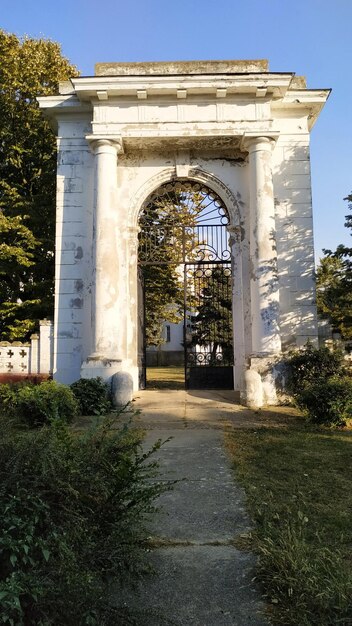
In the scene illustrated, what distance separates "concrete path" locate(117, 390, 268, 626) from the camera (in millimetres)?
2193

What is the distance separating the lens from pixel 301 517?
2803mm

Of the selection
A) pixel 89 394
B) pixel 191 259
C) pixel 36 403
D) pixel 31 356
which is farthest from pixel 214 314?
pixel 36 403

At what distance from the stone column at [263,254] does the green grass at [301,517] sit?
335 cm

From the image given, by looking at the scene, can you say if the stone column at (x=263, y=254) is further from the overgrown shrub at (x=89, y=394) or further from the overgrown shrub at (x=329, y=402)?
the overgrown shrub at (x=89, y=394)

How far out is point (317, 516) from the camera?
11.1 feet

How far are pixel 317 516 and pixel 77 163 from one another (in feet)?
33.3

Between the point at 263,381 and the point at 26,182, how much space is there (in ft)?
35.1

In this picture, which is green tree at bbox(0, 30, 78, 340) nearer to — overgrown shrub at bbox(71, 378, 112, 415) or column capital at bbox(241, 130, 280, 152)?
overgrown shrub at bbox(71, 378, 112, 415)

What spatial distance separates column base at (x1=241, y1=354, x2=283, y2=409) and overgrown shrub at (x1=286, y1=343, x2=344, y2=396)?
0.77 feet

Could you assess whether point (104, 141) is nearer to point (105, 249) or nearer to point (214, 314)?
point (105, 249)

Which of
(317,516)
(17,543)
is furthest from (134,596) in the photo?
(317,516)

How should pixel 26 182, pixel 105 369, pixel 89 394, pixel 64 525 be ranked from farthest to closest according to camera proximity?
1. pixel 26 182
2. pixel 105 369
3. pixel 89 394
4. pixel 64 525

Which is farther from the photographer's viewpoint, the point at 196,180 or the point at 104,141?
the point at 196,180

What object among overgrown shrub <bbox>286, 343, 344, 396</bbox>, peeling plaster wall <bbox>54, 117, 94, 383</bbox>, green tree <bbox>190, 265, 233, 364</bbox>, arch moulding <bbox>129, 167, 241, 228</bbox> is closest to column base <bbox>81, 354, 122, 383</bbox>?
peeling plaster wall <bbox>54, 117, 94, 383</bbox>
